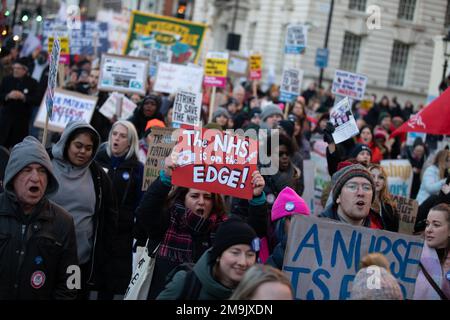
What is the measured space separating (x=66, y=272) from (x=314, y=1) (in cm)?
3984

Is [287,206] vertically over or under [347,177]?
under

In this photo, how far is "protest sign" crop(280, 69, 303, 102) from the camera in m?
17.9

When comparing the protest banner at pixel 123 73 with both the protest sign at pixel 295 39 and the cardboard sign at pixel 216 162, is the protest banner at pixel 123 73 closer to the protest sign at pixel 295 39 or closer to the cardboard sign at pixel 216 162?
the protest sign at pixel 295 39

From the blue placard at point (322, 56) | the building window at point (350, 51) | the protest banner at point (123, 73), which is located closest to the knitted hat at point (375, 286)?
the protest banner at point (123, 73)

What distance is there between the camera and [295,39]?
20.6 meters

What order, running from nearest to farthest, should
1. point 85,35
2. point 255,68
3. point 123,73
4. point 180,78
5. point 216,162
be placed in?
point 216,162 → point 123,73 → point 180,78 → point 255,68 → point 85,35

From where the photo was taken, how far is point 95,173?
711cm

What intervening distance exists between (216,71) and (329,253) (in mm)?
13149

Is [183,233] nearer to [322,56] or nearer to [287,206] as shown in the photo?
[287,206]

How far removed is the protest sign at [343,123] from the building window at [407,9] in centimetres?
3681

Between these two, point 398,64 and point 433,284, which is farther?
point 398,64

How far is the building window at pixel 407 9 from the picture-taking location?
45.3 meters

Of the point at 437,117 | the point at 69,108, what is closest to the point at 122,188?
the point at 437,117
